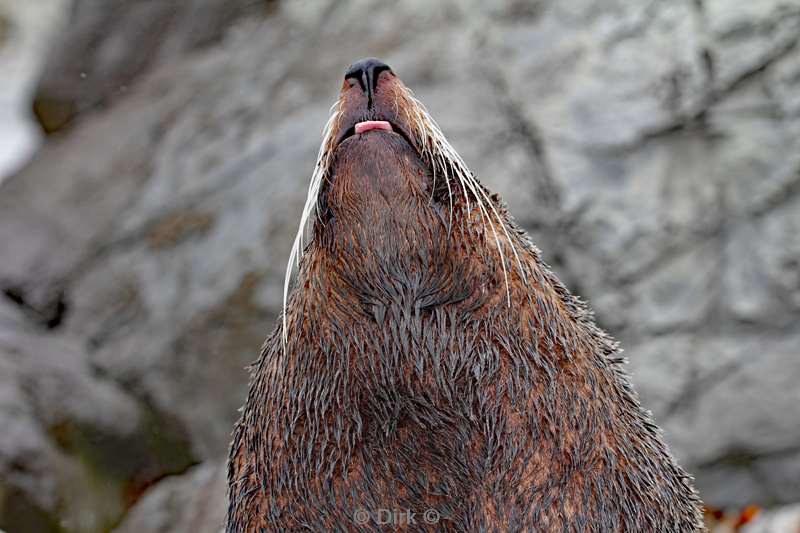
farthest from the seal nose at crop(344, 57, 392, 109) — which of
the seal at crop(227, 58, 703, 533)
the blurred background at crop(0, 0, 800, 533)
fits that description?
the blurred background at crop(0, 0, 800, 533)

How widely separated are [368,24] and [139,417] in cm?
319

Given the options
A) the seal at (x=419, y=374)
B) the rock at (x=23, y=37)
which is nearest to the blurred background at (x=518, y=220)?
the seal at (x=419, y=374)

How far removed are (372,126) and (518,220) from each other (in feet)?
10.5

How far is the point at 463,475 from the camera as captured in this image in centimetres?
319

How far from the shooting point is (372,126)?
3.03m

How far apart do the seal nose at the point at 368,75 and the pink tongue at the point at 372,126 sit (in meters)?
0.06

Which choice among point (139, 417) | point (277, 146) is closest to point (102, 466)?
point (139, 417)

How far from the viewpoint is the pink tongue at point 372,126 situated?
3021 mm

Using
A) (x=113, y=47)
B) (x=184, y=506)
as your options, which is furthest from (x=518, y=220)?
(x=113, y=47)

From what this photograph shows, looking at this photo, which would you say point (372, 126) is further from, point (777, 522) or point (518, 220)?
point (777, 522)

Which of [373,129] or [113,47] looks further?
[113,47]

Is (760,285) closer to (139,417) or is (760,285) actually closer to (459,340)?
(459,340)

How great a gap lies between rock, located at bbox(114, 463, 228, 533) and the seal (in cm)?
250

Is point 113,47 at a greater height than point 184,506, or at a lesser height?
greater
